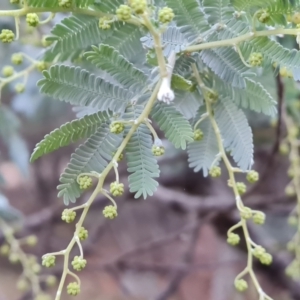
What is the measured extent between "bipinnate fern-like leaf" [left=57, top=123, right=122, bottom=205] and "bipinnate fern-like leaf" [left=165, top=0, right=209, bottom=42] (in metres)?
0.11

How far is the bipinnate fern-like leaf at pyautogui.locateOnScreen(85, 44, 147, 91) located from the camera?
361mm

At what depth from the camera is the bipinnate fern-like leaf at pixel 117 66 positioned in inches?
14.2

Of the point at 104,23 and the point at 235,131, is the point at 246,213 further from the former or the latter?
the point at 104,23

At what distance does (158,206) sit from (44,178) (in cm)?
35

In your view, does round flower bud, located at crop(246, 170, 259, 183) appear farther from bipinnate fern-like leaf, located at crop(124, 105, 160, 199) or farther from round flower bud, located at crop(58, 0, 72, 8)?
round flower bud, located at crop(58, 0, 72, 8)

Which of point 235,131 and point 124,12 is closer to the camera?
point 124,12

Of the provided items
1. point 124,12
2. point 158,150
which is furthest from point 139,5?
point 158,150

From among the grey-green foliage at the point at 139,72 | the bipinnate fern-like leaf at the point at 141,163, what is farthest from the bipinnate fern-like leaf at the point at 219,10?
the bipinnate fern-like leaf at the point at 141,163

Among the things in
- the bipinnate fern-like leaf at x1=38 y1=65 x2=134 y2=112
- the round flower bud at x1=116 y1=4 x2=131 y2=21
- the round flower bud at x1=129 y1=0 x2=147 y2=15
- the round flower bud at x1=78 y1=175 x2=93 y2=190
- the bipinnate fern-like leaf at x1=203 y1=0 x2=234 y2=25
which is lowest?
the round flower bud at x1=78 y1=175 x2=93 y2=190

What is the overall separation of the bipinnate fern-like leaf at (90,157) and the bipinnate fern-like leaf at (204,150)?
10cm

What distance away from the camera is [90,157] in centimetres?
38

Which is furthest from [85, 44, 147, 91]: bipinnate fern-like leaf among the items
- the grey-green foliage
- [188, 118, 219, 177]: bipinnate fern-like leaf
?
[188, 118, 219, 177]: bipinnate fern-like leaf

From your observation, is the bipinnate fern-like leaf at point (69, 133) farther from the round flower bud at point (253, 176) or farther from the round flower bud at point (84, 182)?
the round flower bud at point (253, 176)

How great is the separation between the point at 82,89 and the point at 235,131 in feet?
0.52
